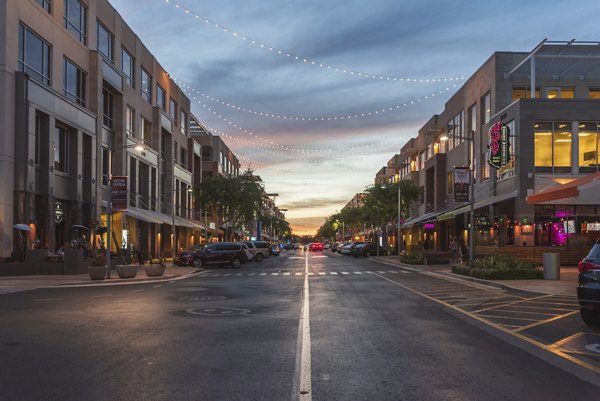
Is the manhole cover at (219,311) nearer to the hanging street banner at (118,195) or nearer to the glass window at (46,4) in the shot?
the hanging street banner at (118,195)

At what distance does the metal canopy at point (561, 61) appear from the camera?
3912cm

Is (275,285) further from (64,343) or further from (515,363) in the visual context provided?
(515,363)

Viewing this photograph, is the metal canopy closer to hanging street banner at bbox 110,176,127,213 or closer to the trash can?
the trash can

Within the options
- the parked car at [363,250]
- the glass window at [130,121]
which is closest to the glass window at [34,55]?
the glass window at [130,121]

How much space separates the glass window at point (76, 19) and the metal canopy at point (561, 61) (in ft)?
96.4

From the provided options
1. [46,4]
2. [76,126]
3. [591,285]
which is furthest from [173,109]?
[591,285]

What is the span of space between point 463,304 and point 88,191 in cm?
2803

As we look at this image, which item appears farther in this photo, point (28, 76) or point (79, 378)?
point (28, 76)

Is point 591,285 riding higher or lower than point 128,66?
lower

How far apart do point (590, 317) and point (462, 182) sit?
66.3ft

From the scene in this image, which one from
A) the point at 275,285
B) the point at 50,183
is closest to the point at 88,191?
the point at 50,183

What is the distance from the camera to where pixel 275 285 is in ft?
71.7

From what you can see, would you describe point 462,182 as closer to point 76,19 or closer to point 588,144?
point 588,144

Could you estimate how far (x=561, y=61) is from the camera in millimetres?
41094
